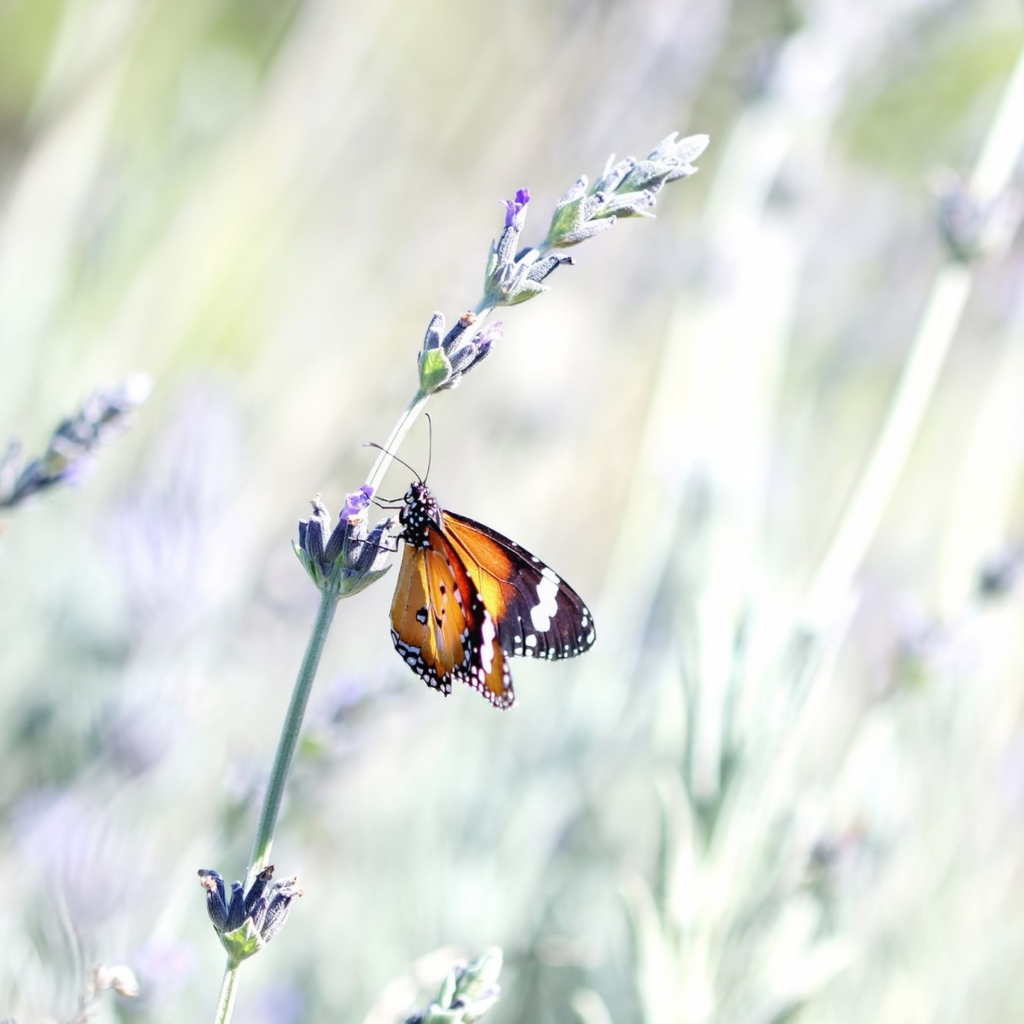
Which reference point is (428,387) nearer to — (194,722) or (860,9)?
(194,722)

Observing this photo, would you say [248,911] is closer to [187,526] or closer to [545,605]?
[545,605]

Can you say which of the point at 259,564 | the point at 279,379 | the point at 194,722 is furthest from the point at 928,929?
the point at 279,379

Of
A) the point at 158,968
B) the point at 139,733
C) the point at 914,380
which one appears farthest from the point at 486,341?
the point at 139,733

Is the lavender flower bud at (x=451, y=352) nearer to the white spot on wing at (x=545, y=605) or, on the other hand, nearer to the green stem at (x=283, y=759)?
the green stem at (x=283, y=759)

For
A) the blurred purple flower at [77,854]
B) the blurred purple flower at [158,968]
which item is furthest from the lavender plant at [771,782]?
the blurred purple flower at [77,854]

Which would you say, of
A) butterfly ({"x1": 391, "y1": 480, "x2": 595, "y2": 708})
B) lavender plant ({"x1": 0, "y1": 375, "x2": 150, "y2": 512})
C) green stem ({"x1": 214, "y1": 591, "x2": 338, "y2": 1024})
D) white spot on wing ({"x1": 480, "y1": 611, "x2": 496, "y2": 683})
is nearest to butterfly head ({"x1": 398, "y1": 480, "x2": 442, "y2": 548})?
butterfly ({"x1": 391, "y1": 480, "x2": 595, "y2": 708})

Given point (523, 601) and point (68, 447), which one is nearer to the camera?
point (68, 447)

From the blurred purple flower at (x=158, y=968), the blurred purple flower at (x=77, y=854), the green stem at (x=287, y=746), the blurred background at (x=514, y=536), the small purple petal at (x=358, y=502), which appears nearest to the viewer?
the green stem at (x=287, y=746)

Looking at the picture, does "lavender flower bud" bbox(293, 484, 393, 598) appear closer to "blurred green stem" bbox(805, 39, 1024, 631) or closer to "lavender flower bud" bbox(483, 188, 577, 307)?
"lavender flower bud" bbox(483, 188, 577, 307)
